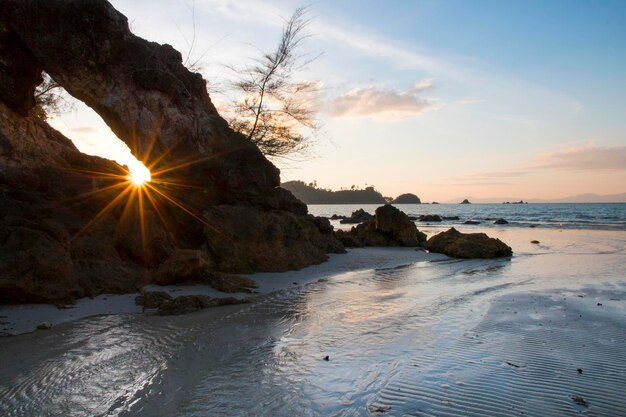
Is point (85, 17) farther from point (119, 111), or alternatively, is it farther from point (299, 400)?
point (299, 400)

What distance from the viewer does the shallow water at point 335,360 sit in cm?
396

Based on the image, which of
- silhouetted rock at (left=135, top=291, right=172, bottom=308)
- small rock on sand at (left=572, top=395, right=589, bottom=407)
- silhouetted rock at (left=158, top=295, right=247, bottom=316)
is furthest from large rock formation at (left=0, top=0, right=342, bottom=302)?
small rock on sand at (left=572, top=395, right=589, bottom=407)

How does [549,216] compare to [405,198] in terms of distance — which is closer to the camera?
[549,216]

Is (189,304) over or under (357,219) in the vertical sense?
under

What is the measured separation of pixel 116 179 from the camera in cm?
1073

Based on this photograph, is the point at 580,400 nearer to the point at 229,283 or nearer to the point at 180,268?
the point at 229,283

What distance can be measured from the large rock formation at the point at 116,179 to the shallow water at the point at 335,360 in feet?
6.40

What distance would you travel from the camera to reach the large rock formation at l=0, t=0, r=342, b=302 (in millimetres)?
7926

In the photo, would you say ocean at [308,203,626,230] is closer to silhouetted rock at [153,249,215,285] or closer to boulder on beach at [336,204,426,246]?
boulder on beach at [336,204,426,246]

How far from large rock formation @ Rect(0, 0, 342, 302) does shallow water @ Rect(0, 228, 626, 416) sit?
195cm

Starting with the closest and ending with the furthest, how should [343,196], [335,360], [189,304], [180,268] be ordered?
[335,360], [189,304], [180,268], [343,196]

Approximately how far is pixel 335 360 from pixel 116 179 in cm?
808

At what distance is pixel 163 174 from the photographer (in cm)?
1127

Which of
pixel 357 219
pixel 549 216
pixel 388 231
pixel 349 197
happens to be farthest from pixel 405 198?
pixel 388 231
